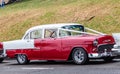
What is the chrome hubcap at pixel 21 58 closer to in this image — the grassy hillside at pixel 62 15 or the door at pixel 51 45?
the door at pixel 51 45

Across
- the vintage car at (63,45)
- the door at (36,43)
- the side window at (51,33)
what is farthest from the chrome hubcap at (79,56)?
the door at (36,43)

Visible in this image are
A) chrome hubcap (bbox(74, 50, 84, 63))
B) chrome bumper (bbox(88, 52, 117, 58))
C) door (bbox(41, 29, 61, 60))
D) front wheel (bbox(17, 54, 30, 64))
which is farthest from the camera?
front wheel (bbox(17, 54, 30, 64))

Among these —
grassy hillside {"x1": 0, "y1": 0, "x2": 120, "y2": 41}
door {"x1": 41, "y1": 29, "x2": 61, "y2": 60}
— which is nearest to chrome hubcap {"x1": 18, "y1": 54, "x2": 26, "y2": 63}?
door {"x1": 41, "y1": 29, "x2": 61, "y2": 60}

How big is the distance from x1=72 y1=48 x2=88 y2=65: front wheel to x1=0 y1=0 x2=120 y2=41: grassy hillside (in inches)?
304

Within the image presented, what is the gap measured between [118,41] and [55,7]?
1477 cm

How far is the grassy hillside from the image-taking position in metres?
25.5

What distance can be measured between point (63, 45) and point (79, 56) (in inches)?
31.5

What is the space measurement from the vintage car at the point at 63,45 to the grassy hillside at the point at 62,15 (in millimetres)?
6786

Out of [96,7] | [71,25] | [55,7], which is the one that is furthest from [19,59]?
[55,7]

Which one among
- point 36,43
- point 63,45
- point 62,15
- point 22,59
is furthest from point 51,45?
point 62,15

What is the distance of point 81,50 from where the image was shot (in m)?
16.6

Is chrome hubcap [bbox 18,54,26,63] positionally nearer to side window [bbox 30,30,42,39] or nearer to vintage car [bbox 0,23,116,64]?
vintage car [bbox 0,23,116,64]

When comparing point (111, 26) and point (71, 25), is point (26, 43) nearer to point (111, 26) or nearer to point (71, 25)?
point (71, 25)

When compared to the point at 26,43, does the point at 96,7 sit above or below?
above
